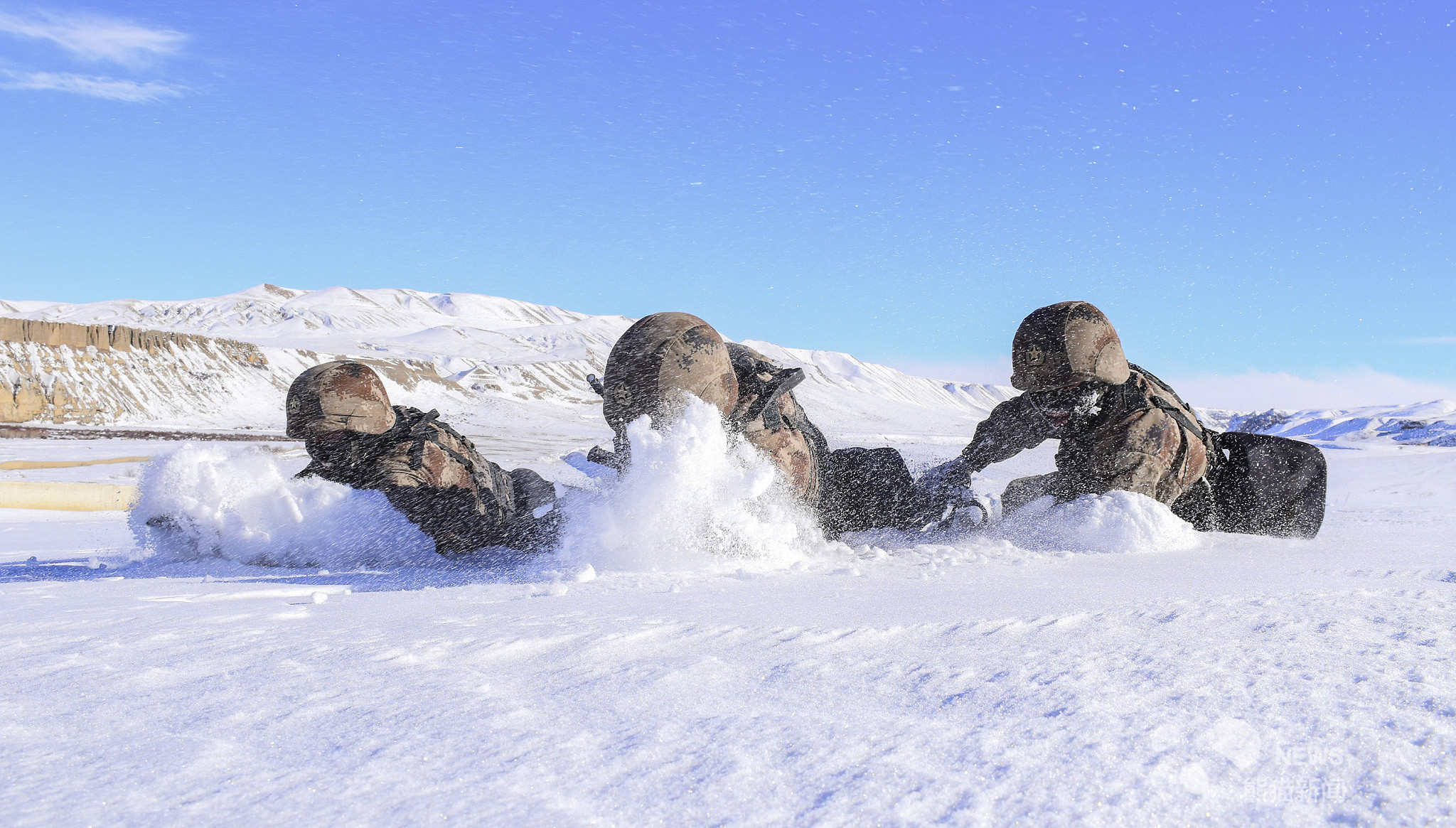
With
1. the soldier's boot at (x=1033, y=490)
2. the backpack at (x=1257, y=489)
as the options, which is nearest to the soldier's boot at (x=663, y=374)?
the soldier's boot at (x=1033, y=490)

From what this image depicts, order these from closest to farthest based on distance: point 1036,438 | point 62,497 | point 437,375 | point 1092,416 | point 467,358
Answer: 1. point 1092,416
2. point 1036,438
3. point 62,497
4. point 437,375
5. point 467,358

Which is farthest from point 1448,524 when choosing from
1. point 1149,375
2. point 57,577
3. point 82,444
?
point 82,444

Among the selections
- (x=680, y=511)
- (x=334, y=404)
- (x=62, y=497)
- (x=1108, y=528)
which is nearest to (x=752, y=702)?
(x=680, y=511)

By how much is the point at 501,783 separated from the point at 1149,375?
8.36 ft

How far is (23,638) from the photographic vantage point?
1161 millimetres

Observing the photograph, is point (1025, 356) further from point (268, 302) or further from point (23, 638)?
point (268, 302)

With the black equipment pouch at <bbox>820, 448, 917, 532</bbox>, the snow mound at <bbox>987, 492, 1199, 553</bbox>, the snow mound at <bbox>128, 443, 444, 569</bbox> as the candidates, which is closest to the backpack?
the snow mound at <bbox>987, 492, 1199, 553</bbox>

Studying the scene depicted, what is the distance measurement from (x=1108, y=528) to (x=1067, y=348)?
0.52 m

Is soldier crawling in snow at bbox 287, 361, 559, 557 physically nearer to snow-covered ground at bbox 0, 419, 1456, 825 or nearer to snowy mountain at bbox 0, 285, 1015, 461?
snow-covered ground at bbox 0, 419, 1456, 825

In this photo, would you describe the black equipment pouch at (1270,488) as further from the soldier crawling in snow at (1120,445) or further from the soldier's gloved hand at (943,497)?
the soldier's gloved hand at (943,497)

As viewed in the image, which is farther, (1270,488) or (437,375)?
(437,375)

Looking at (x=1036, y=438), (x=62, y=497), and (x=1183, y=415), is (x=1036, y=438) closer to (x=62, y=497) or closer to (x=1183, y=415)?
(x=1183, y=415)

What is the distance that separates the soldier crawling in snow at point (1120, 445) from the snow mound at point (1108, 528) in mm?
120

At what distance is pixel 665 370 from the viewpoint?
6.38 ft
